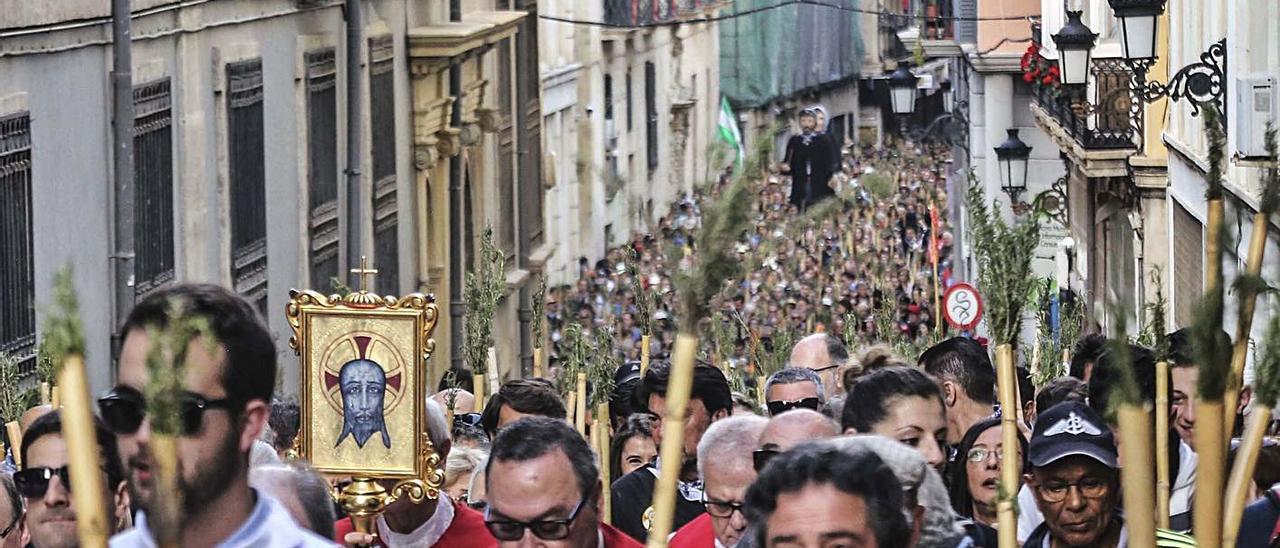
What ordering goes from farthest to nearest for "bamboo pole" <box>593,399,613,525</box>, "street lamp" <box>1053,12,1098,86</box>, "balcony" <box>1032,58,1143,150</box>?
"balcony" <box>1032,58,1143,150</box>, "street lamp" <box>1053,12,1098,86</box>, "bamboo pole" <box>593,399,613,525</box>

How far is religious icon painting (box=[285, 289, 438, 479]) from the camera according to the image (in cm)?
680

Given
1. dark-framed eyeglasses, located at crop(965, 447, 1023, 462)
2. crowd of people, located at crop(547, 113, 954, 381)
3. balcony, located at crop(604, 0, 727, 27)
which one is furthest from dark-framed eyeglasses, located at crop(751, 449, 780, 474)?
balcony, located at crop(604, 0, 727, 27)

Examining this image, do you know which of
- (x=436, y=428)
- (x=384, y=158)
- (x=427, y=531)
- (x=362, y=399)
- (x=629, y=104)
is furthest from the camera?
(x=629, y=104)

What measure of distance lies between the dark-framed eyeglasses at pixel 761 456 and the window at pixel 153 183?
10973mm

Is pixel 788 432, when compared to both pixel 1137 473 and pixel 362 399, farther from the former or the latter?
pixel 1137 473

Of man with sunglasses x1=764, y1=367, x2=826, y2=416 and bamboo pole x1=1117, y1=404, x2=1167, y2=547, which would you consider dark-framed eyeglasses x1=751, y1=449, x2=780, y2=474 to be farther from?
bamboo pole x1=1117, y1=404, x2=1167, y2=547

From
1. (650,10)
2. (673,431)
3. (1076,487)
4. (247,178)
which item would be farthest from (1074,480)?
(650,10)

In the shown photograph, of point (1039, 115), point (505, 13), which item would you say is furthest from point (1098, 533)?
point (1039, 115)

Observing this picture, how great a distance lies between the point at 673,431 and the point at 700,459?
301cm

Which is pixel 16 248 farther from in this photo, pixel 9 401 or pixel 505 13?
pixel 505 13

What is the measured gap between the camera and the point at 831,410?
318 inches

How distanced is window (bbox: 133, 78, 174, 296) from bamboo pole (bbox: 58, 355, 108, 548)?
→ 45.7 ft

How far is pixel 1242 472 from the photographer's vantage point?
3289mm

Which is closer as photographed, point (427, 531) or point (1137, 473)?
point (1137, 473)
